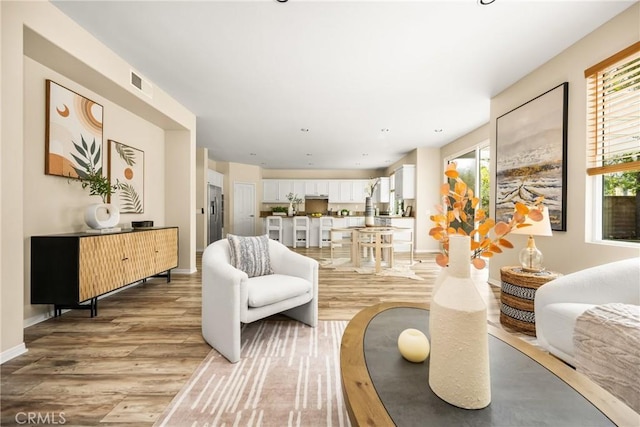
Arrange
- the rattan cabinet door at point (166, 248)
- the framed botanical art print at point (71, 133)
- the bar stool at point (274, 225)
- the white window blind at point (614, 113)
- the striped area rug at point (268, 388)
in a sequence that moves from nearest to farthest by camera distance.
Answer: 1. the striped area rug at point (268, 388)
2. the white window blind at point (614, 113)
3. the framed botanical art print at point (71, 133)
4. the rattan cabinet door at point (166, 248)
5. the bar stool at point (274, 225)

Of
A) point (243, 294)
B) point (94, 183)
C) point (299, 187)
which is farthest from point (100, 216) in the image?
point (299, 187)

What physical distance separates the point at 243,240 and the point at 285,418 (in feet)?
4.78

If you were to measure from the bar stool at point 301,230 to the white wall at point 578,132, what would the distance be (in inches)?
Result: 220

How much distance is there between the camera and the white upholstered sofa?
159cm

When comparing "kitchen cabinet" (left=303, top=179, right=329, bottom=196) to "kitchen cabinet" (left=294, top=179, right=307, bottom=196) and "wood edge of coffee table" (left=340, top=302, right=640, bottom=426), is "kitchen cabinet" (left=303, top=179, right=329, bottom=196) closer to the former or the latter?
"kitchen cabinet" (left=294, top=179, right=307, bottom=196)

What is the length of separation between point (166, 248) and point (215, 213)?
4.25 meters

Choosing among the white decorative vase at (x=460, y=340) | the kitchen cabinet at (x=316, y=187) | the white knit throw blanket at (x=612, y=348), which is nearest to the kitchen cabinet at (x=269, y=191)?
the kitchen cabinet at (x=316, y=187)

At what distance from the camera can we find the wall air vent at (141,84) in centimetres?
302

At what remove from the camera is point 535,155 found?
2932mm

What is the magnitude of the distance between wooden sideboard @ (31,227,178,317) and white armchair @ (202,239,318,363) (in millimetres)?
1218

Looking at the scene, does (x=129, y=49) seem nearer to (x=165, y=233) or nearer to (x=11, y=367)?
(x=165, y=233)

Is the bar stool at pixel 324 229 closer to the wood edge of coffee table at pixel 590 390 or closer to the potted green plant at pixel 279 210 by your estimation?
the potted green plant at pixel 279 210

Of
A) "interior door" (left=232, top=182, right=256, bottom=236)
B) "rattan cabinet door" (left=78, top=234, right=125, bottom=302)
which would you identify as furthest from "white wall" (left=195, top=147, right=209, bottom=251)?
"rattan cabinet door" (left=78, top=234, right=125, bottom=302)

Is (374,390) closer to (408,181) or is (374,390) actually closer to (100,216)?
(100,216)
